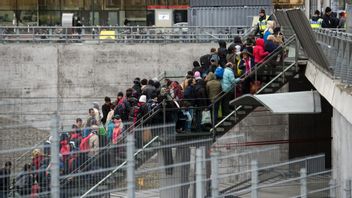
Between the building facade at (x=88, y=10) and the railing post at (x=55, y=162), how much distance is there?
5807 centimetres

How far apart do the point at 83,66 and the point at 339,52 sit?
2024cm

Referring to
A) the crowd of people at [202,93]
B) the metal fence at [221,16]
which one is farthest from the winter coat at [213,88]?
the metal fence at [221,16]

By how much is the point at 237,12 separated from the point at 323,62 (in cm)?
2308

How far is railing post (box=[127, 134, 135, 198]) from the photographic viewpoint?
13852 mm

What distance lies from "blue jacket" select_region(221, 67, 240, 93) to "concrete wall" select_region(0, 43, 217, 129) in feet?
39.9

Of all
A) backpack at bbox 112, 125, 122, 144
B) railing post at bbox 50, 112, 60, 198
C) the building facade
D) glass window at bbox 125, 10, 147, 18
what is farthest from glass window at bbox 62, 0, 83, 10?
railing post at bbox 50, 112, 60, 198

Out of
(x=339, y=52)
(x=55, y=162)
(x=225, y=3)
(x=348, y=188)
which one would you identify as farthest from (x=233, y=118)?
(x=225, y=3)

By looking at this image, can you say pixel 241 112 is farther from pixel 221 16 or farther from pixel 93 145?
pixel 221 16

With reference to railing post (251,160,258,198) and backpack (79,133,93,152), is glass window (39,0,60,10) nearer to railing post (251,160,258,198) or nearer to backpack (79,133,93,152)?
railing post (251,160,258,198)

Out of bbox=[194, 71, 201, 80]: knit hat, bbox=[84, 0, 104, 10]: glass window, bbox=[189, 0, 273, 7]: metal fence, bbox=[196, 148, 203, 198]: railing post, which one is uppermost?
bbox=[84, 0, 104, 10]: glass window

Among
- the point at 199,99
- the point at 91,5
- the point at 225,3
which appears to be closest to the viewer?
the point at 199,99

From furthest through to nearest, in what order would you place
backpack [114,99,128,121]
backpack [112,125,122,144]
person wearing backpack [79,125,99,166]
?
backpack [114,99,128,121]
backpack [112,125,122,144]
person wearing backpack [79,125,99,166]

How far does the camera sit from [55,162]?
12.7m

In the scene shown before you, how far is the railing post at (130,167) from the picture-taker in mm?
13852
